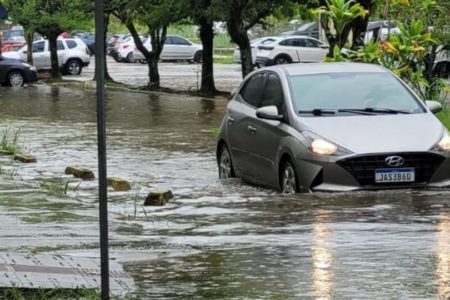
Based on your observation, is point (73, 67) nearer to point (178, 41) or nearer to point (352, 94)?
point (178, 41)

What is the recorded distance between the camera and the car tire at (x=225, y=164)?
1302 centimetres

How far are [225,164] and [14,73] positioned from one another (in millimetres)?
25126

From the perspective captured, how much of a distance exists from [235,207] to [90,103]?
62.3 feet

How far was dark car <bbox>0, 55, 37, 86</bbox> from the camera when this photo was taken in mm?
36781

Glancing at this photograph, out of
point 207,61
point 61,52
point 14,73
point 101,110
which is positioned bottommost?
point 61,52

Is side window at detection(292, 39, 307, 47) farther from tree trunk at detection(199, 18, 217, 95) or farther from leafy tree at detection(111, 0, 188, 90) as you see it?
tree trunk at detection(199, 18, 217, 95)

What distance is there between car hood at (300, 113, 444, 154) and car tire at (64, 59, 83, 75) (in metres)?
35.8

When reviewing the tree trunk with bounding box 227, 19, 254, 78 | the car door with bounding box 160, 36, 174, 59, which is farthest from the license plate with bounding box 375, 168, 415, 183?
the car door with bounding box 160, 36, 174, 59

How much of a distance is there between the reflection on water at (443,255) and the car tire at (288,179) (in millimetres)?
2018

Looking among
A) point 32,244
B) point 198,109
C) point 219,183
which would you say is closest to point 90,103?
point 198,109

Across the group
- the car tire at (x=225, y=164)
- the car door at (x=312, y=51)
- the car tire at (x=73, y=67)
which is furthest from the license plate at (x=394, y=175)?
the car tire at (x=73, y=67)

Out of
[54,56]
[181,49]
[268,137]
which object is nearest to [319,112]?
[268,137]

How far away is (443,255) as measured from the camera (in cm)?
724

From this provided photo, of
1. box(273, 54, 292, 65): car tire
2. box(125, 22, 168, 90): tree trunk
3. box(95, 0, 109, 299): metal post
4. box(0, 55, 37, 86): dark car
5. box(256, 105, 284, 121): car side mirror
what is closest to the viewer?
box(95, 0, 109, 299): metal post
